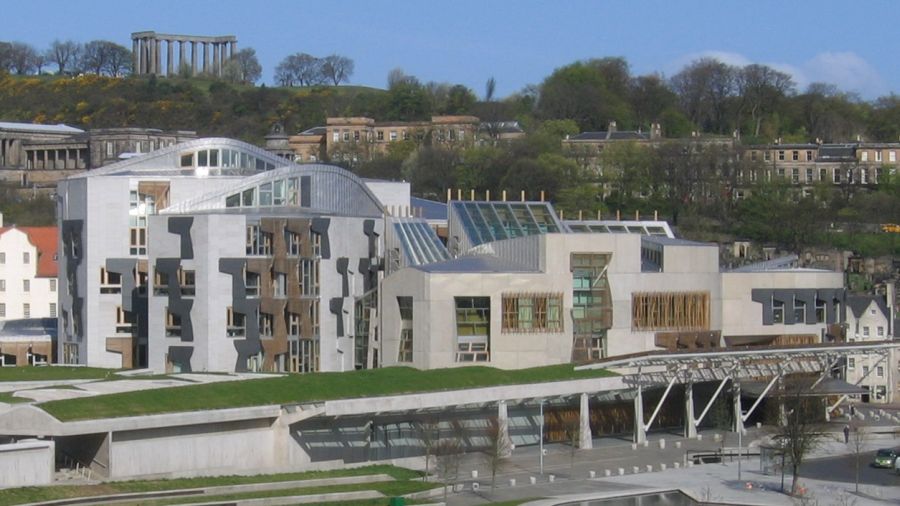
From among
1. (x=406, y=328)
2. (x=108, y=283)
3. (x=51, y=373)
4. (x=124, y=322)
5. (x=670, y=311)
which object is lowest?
(x=51, y=373)

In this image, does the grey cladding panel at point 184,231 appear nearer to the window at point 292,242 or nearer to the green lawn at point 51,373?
the window at point 292,242

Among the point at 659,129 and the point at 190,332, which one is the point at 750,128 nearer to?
the point at 659,129

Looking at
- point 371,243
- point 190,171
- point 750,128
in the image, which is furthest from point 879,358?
point 750,128

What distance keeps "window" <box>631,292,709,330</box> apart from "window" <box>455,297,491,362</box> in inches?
297

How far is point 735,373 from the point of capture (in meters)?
84.6

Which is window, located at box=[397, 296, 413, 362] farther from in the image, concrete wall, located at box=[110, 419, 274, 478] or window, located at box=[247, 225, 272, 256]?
concrete wall, located at box=[110, 419, 274, 478]

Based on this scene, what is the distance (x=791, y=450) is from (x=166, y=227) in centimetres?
3115

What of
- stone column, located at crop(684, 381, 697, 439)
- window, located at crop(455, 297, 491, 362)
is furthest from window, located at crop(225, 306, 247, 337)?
stone column, located at crop(684, 381, 697, 439)

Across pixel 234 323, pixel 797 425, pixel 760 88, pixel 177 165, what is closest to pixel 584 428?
pixel 797 425

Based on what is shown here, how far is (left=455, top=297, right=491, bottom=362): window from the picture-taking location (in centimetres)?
8406

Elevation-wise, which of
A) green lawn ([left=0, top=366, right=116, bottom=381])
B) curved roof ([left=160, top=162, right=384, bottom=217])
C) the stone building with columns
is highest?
the stone building with columns

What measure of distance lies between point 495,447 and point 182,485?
11.5 meters

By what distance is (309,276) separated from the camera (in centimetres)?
8862

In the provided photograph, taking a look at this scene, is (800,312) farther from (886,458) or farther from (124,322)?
(124,322)
